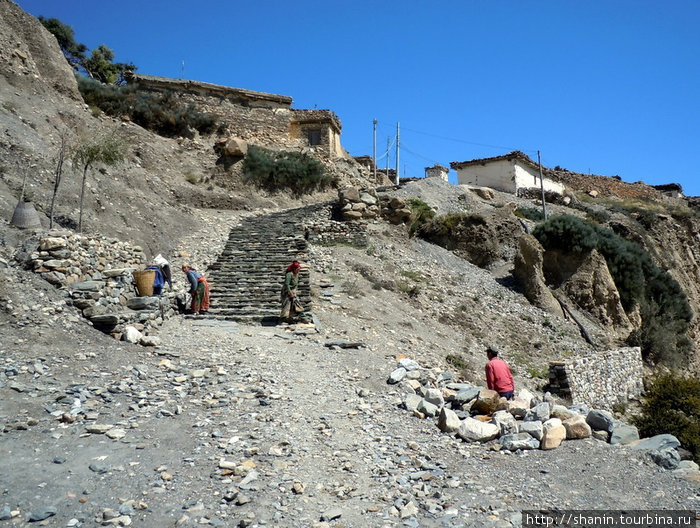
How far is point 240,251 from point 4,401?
446 inches

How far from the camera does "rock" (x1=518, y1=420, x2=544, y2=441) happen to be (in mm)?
6672

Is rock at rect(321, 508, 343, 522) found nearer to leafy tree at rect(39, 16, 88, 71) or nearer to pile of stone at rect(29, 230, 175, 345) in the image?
pile of stone at rect(29, 230, 175, 345)

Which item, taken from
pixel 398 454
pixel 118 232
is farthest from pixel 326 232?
pixel 398 454

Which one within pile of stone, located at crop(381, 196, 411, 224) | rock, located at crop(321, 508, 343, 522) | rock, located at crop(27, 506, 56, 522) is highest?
pile of stone, located at crop(381, 196, 411, 224)

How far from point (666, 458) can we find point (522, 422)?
5.26 ft

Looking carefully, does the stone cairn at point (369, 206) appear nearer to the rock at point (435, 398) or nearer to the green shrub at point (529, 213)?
the green shrub at point (529, 213)

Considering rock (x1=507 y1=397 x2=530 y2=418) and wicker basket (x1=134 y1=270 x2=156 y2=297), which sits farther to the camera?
wicker basket (x1=134 y1=270 x2=156 y2=297)

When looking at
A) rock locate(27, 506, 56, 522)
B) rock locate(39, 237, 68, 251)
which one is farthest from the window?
rock locate(27, 506, 56, 522)

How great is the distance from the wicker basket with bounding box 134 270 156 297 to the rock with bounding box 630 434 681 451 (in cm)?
905

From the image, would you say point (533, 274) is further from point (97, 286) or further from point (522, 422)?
point (97, 286)

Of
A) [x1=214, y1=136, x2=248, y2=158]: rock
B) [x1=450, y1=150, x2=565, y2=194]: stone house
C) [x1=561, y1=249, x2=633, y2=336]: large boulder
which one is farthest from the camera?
[x1=450, y1=150, x2=565, y2=194]: stone house

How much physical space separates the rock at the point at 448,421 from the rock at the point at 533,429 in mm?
781

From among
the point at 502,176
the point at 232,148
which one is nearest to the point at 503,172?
Answer: the point at 502,176

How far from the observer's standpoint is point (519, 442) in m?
6.55
